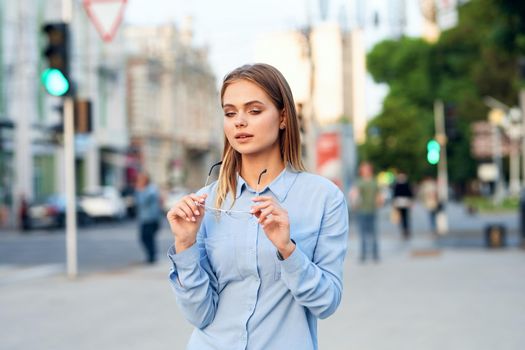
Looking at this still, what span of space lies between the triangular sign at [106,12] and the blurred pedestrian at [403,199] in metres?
11.4

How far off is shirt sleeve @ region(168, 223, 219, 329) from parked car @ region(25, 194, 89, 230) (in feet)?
99.2

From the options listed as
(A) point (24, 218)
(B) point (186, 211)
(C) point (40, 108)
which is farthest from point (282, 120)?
(C) point (40, 108)

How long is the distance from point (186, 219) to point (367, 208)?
13380mm

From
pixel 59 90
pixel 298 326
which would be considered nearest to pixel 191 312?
pixel 298 326

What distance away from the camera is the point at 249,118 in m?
2.52

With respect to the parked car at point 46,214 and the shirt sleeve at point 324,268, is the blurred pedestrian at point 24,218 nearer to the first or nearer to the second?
the parked car at point 46,214

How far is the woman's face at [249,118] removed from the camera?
2521 mm

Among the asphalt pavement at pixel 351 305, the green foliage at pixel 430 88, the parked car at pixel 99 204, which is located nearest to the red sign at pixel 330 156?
the green foliage at pixel 430 88

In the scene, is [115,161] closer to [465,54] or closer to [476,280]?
[465,54]

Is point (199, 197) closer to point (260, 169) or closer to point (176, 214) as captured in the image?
point (176, 214)

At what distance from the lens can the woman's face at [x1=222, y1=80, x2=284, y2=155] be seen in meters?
2.52

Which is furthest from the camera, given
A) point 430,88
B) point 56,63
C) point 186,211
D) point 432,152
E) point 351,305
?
point 430,88

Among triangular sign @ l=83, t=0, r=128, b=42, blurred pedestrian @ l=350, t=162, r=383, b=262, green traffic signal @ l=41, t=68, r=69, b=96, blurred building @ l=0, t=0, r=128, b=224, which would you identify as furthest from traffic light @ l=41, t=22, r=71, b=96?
blurred building @ l=0, t=0, r=128, b=224

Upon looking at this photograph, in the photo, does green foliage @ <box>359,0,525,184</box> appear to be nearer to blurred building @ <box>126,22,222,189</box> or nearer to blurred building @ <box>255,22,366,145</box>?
blurred building @ <box>255,22,366,145</box>
